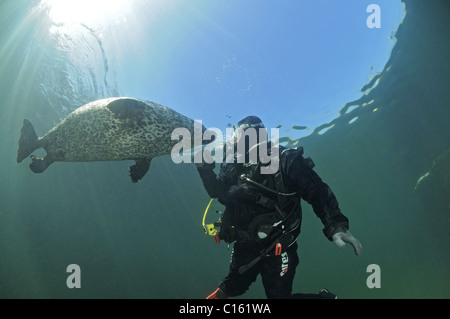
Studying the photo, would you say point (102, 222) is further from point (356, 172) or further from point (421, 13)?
point (356, 172)

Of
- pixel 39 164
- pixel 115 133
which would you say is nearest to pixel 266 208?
pixel 115 133

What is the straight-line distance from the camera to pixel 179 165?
2025 centimetres

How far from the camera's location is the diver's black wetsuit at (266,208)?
9.80 feet

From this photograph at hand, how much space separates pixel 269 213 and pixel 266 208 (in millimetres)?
118

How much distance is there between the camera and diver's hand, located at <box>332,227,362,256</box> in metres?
2.46

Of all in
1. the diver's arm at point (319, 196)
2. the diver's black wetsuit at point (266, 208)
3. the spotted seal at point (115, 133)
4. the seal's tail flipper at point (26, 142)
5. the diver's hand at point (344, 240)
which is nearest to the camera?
the diver's hand at point (344, 240)

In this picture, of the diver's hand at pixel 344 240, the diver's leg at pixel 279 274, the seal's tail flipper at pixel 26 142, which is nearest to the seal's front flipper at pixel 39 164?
the seal's tail flipper at pixel 26 142

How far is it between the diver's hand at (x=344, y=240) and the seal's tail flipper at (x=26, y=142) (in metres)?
5.72

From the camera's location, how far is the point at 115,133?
353 centimetres

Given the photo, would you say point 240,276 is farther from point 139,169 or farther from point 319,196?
→ point 139,169

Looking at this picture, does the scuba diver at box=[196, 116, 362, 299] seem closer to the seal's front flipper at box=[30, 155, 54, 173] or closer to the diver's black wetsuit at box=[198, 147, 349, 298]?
the diver's black wetsuit at box=[198, 147, 349, 298]

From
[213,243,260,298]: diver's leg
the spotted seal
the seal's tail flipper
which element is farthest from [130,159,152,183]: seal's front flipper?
[213,243,260,298]: diver's leg
